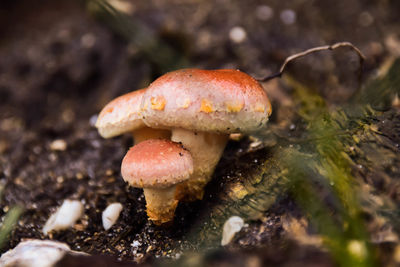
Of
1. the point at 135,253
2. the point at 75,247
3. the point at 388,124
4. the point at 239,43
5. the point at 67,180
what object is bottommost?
the point at 67,180

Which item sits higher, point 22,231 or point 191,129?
point 191,129

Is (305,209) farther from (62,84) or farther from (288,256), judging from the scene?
(62,84)

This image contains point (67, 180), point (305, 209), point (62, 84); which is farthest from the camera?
point (62, 84)

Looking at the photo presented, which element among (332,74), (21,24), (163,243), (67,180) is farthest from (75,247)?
(21,24)

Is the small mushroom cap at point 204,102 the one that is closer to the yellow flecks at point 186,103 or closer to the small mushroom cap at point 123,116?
the yellow flecks at point 186,103

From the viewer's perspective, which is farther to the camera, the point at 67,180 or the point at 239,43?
the point at 239,43

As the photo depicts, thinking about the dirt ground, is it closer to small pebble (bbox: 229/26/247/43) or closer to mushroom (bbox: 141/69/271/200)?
small pebble (bbox: 229/26/247/43)
